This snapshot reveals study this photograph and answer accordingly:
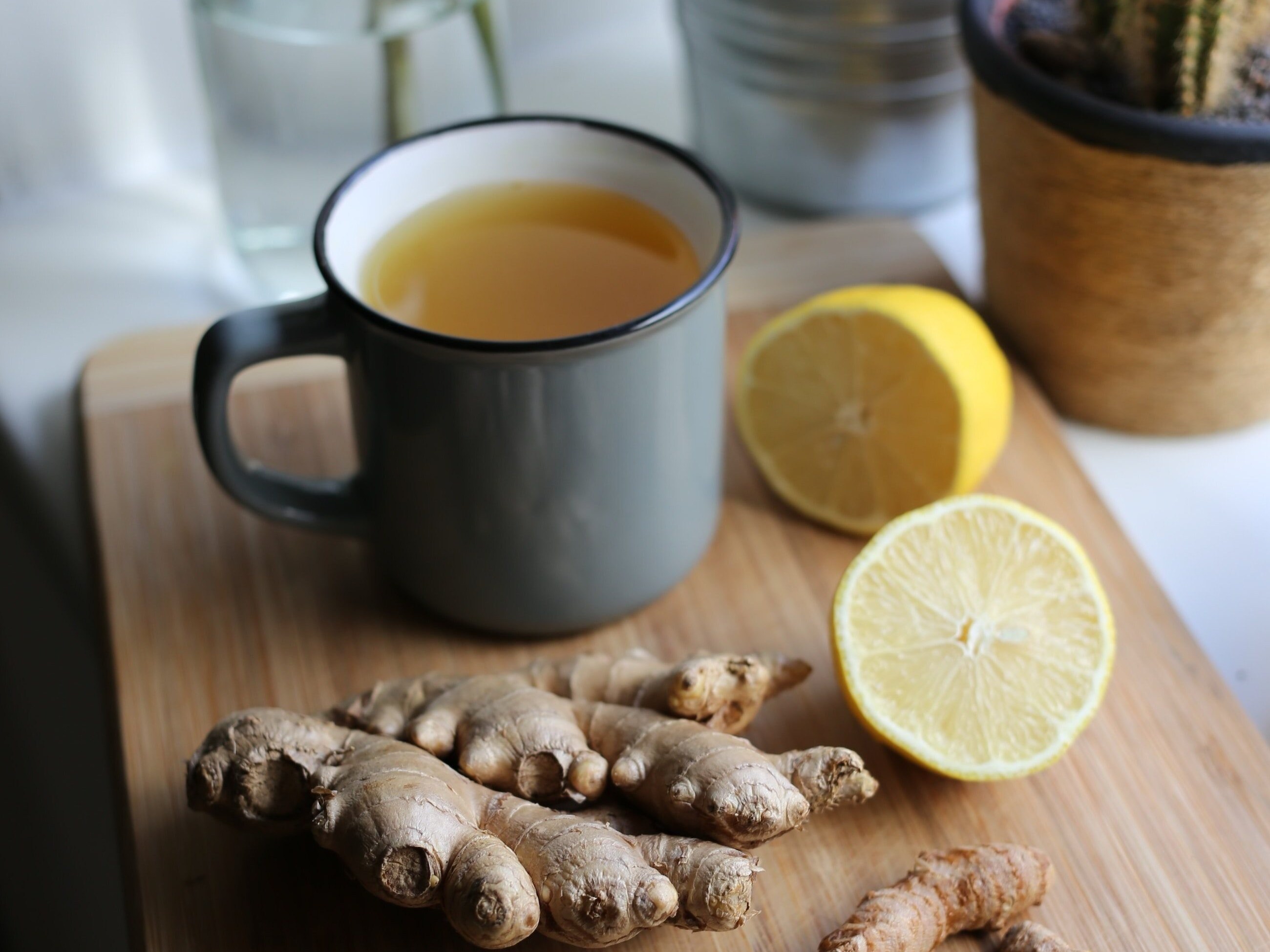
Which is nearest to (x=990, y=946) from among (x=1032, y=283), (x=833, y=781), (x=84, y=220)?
(x=833, y=781)

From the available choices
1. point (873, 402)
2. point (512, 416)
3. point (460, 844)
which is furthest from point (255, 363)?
point (873, 402)

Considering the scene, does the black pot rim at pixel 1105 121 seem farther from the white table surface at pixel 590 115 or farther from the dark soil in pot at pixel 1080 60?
the white table surface at pixel 590 115

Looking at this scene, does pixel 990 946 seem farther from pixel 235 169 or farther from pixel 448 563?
pixel 235 169

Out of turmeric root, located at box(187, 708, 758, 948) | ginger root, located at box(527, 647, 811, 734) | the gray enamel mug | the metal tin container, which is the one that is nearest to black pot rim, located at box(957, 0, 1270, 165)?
the metal tin container

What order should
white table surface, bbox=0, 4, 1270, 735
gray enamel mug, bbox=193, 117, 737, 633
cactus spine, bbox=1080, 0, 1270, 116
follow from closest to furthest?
gray enamel mug, bbox=193, 117, 737, 633 < cactus spine, bbox=1080, 0, 1270, 116 < white table surface, bbox=0, 4, 1270, 735

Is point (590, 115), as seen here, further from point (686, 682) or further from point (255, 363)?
point (686, 682)

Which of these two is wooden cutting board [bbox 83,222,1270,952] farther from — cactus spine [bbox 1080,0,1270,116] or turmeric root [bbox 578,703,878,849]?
cactus spine [bbox 1080,0,1270,116]
